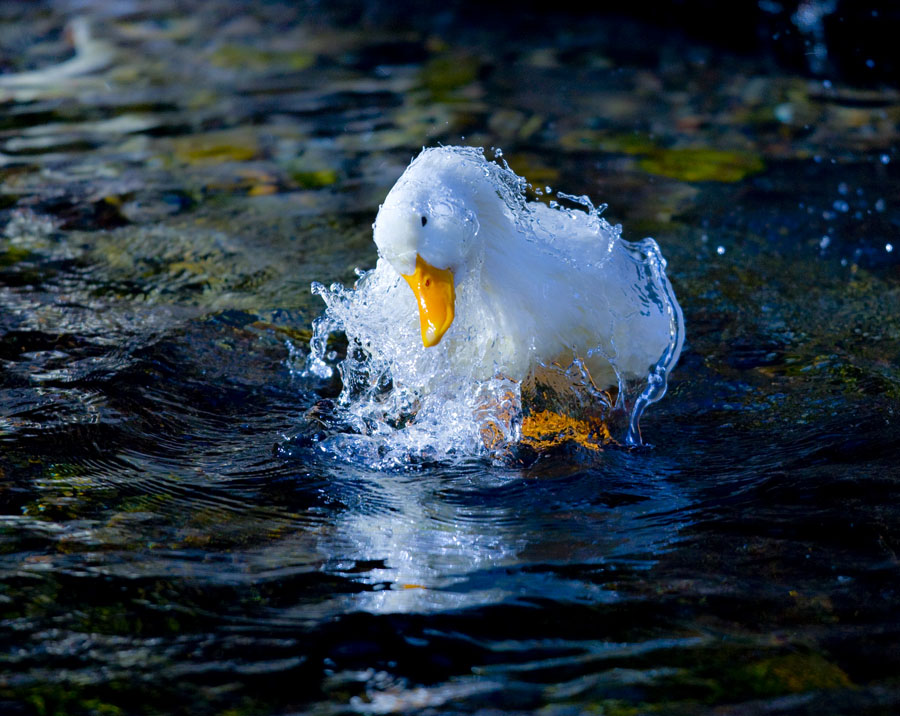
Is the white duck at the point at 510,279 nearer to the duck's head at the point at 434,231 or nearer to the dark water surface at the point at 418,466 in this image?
the duck's head at the point at 434,231

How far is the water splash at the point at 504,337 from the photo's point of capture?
368cm

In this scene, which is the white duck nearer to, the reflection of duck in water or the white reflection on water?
the reflection of duck in water

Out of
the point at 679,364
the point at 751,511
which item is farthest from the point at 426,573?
the point at 679,364

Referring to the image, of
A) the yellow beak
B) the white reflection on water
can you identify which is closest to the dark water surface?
the white reflection on water

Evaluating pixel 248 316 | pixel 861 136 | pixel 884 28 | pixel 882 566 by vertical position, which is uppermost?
pixel 884 28

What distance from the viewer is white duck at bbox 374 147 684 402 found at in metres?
3.41

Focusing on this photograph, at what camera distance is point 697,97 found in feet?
27.1

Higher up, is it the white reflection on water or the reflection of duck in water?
the reflection of duck in water

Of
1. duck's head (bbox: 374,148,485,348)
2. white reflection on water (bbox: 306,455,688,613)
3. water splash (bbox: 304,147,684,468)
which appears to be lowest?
white reflection on water (bbox: 306,455,688,613)

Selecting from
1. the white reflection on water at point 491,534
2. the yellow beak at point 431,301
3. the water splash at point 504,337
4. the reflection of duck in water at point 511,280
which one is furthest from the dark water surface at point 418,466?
the yellow beak at point 431,301

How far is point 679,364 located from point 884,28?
5.87 m

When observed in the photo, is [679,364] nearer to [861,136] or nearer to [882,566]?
[882,566]

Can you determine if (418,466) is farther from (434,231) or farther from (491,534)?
(434,231)

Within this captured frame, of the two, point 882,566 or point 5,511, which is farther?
point 5,511
